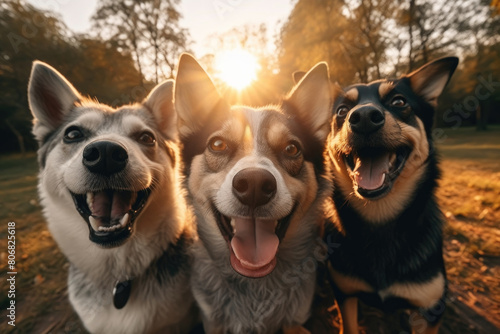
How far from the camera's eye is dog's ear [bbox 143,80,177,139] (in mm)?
3246

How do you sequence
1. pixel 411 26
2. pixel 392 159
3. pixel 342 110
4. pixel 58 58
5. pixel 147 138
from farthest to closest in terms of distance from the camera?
1. pixel 58 58
2. pixel 411 26
3. pixel 342 110
4. pixel 147 138
5. pixel 392 159

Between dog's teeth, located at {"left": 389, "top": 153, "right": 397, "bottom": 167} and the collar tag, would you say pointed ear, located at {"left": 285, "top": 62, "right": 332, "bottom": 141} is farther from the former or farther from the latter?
the collar tag

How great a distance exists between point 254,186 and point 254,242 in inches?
26.6

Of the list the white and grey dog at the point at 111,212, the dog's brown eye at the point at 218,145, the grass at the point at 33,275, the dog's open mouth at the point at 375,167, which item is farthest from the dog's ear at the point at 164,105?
the grass at the point at 33,275

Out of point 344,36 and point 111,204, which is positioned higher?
point 344,36

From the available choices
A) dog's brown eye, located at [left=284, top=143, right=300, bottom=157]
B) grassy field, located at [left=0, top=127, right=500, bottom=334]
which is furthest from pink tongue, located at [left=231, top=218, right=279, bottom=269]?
grassy field, located at [left=0, top=127, right=500, bottom=334]

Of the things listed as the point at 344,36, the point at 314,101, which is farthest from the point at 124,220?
the point at 344,36

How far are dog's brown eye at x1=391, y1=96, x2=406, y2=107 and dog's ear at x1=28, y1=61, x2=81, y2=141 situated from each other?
3.90 metres

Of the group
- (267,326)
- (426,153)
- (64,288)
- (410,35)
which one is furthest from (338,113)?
(410,35)

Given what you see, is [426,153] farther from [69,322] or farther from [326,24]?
[326,24]

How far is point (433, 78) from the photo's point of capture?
309cm

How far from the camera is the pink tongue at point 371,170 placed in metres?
2.76

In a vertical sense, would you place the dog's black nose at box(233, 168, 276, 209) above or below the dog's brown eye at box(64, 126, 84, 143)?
below

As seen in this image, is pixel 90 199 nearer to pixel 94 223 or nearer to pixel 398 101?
pixel 94 223
